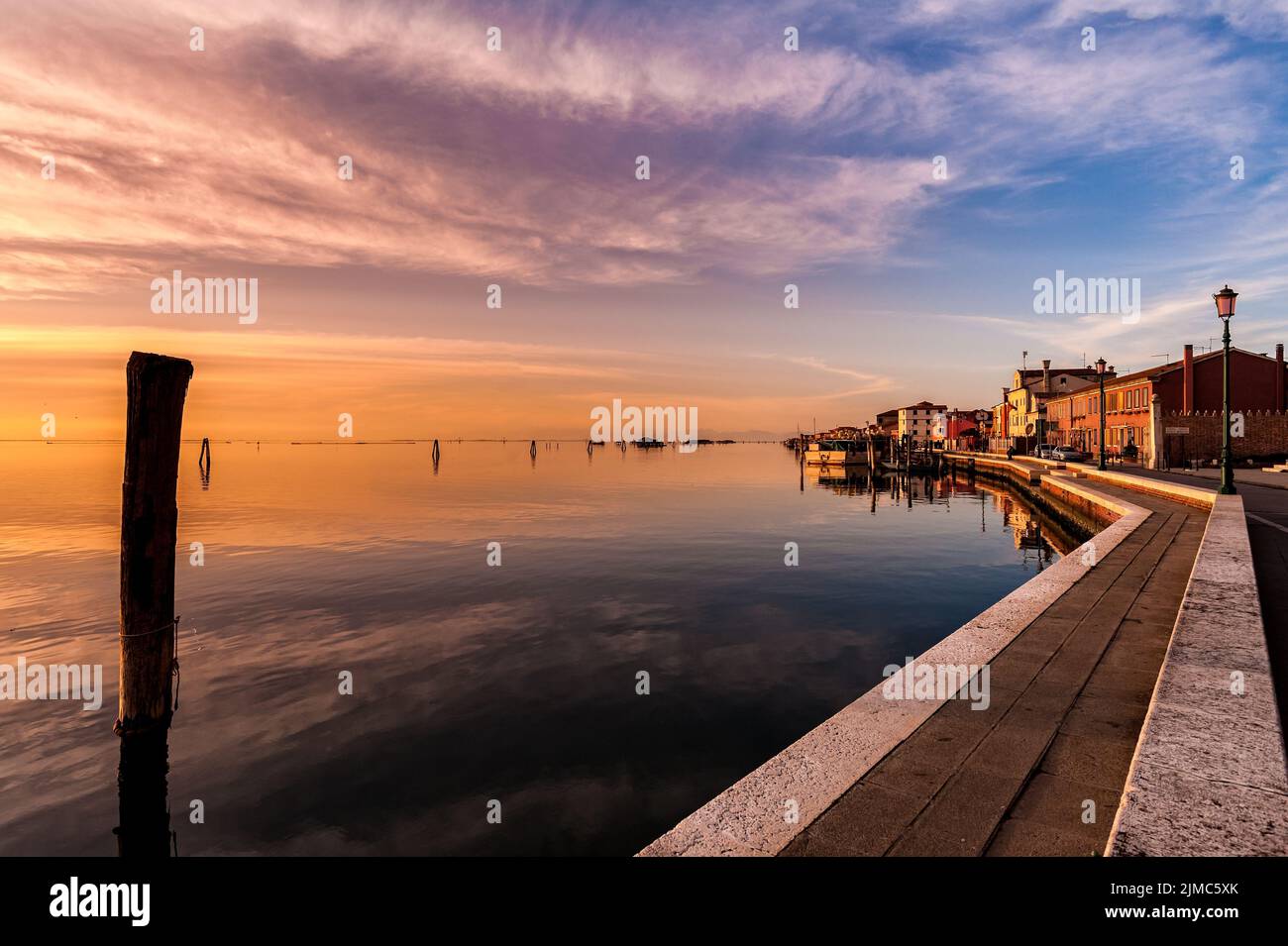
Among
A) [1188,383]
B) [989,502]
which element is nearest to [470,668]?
[989,502]

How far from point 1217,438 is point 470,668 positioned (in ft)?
169

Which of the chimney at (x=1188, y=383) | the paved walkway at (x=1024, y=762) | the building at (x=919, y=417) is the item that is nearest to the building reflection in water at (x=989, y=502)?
the chimney at (x=1188, y=383)

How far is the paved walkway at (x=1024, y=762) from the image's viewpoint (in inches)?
136

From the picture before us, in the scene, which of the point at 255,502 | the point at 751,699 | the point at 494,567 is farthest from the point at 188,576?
the point at 255,502

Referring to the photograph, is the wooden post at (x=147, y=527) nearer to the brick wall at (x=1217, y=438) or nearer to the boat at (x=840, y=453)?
the brick wall at (x=1217, y=438)

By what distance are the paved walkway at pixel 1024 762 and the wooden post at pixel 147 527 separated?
8.87 metres

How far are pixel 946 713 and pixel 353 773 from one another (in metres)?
6.92

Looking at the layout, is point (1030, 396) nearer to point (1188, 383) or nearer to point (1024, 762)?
point (1188, 383)

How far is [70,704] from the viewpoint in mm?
10445

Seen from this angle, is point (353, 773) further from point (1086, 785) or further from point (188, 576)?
point (188, 576)
